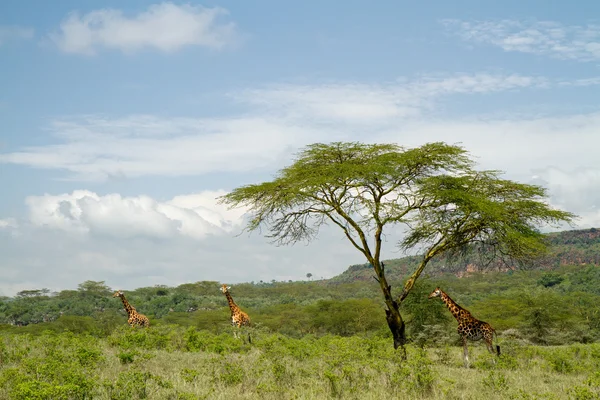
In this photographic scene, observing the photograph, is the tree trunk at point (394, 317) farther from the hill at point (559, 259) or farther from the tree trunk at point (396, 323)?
the hill at point (559, 259)

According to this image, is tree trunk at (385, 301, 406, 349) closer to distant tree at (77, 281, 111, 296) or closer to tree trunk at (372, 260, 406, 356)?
tree trunk at (372, 260, 406, 356)

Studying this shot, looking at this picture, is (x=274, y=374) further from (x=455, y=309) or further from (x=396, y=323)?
(x=455, y=309)

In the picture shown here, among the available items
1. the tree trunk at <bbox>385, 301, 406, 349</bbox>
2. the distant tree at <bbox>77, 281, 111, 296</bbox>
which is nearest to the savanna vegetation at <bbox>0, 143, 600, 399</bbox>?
the tree trunk at <bbox>385, 301, 406, 349</bbox>

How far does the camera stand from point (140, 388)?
1086cm

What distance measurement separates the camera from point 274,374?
12.8 m

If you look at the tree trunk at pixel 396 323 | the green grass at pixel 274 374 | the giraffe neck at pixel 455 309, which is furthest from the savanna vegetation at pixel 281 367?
the giraffe neck at pixel 455 309

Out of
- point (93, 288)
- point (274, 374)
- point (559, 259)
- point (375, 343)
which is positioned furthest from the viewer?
point (559, 259)

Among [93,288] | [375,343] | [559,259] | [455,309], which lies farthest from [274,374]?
[559,259]

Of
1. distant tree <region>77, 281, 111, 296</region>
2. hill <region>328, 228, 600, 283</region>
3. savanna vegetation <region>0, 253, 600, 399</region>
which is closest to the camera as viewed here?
savanna vegetation <region>0, 253, 600, 399</region>

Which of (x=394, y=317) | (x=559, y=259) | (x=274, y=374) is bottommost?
(x=274, y=374)

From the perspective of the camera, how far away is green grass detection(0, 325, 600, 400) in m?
10.8

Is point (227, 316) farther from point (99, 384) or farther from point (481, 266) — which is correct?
point (99, 384)

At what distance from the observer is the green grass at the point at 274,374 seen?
10805 mm

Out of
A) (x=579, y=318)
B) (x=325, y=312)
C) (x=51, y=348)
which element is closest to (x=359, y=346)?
(x=51, y=348)
